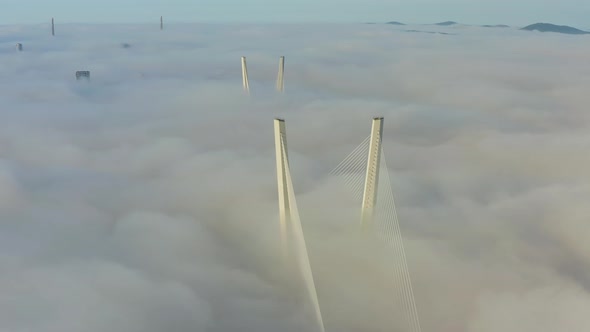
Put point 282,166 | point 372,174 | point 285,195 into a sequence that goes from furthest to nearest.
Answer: point 372,174
point 285,195
point 282,166

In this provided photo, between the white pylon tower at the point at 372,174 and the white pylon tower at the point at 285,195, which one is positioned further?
the white pylon tower at the point at 372,174

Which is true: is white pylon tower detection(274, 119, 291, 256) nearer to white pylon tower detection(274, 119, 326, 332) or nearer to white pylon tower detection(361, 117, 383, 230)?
white pylon tower detection(274, 119, 326, 332)

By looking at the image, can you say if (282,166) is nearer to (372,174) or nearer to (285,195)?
(285,195)

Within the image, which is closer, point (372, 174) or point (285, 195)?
point (285, 195)

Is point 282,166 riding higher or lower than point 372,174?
higher

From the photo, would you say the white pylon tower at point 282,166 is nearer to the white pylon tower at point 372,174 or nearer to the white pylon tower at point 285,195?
the white pylon tower at point 285,195

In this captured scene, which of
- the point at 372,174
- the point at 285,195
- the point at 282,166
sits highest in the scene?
the point at 282,166

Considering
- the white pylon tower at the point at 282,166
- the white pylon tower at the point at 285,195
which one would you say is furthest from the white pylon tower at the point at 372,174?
the white pylon tower at the point at 282,166

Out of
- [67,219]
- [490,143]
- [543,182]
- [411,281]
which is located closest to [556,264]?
[411,281]

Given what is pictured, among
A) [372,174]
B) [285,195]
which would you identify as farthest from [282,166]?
[372,174]
